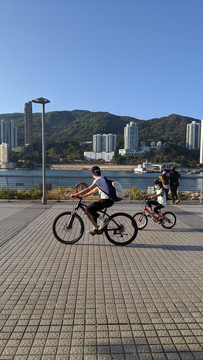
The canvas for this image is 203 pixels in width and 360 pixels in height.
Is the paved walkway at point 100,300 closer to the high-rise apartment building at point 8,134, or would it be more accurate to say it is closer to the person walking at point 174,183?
the person walking at point 174,183

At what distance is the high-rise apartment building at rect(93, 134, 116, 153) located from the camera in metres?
172

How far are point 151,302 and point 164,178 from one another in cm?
568

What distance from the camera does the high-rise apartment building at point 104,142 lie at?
172 meters

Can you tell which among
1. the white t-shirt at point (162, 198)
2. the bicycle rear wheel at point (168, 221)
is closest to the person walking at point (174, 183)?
the bicycle rear wheel at point (168, 221)

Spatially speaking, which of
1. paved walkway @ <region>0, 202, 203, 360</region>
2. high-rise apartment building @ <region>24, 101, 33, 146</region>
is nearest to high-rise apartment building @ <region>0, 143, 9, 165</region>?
high-rise apartment building @ <region>24, 101, 33, 146</region>

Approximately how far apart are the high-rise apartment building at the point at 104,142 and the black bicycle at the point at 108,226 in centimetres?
16162

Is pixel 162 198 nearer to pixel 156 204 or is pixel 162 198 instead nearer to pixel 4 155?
pixel 156 204

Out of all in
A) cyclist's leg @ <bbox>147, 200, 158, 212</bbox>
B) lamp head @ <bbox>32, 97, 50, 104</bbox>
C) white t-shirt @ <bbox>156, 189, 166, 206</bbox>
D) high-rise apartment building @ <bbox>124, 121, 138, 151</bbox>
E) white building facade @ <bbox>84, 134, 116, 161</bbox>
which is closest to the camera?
cyclist's leg @ <bbox>147, 200, 158, 212</bbox>

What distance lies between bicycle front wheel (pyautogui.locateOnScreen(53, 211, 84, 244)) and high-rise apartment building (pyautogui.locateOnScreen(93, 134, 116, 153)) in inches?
6361

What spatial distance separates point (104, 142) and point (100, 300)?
178 metres

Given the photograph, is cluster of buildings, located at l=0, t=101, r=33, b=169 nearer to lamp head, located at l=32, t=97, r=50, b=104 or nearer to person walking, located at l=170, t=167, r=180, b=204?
lamp head, located at l=32, t=97, r=50, b=104

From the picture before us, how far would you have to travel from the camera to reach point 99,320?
2.76 meters

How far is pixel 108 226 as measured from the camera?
5.39 meters

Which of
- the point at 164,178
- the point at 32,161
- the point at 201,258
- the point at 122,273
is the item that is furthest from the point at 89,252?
the point at 32,161
